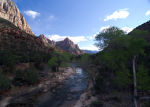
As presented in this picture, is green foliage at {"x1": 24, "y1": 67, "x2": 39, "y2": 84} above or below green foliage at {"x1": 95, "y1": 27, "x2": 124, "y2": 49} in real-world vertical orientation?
below

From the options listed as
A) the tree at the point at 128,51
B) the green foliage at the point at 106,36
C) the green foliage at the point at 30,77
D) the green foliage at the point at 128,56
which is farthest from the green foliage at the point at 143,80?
the green foliage at the point at 30,77

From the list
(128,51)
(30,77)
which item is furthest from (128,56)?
(30,77)

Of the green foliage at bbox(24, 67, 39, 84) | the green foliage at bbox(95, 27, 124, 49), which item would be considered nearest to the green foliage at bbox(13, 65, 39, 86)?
the green foliage at bbox(24, 67, 39, 84)

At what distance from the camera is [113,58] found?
52.5 ft

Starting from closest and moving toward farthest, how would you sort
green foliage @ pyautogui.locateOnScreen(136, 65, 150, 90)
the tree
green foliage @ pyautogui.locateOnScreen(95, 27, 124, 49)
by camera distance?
green foliage @ pyautogui.locateOnScreen(136, 65, 150, 90) < the tree < green foliage @ pyautogui.locateOnScreen(95, 27, 124, 49)

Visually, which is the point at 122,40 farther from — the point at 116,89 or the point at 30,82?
the point at 30,82

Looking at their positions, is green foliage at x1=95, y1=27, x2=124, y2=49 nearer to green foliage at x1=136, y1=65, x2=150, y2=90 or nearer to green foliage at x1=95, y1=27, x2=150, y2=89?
green foliage at x1=95, y1=27, x2=150, y2=89

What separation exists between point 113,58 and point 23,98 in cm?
1569

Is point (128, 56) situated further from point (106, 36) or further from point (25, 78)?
point (25, 78)

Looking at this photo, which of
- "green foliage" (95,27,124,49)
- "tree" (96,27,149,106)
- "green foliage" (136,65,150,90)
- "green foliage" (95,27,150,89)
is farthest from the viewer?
"green foliage" (95,27,124,49)

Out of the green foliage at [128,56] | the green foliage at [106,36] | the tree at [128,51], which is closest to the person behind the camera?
the green foliage at [128,56]

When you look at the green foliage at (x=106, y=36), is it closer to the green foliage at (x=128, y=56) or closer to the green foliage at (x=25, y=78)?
the green foliage at (x=128, y=56)

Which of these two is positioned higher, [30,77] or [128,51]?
[128,51]

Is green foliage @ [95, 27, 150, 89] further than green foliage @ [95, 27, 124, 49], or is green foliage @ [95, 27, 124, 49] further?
green foliage @ [95, 27, 124, 49]
